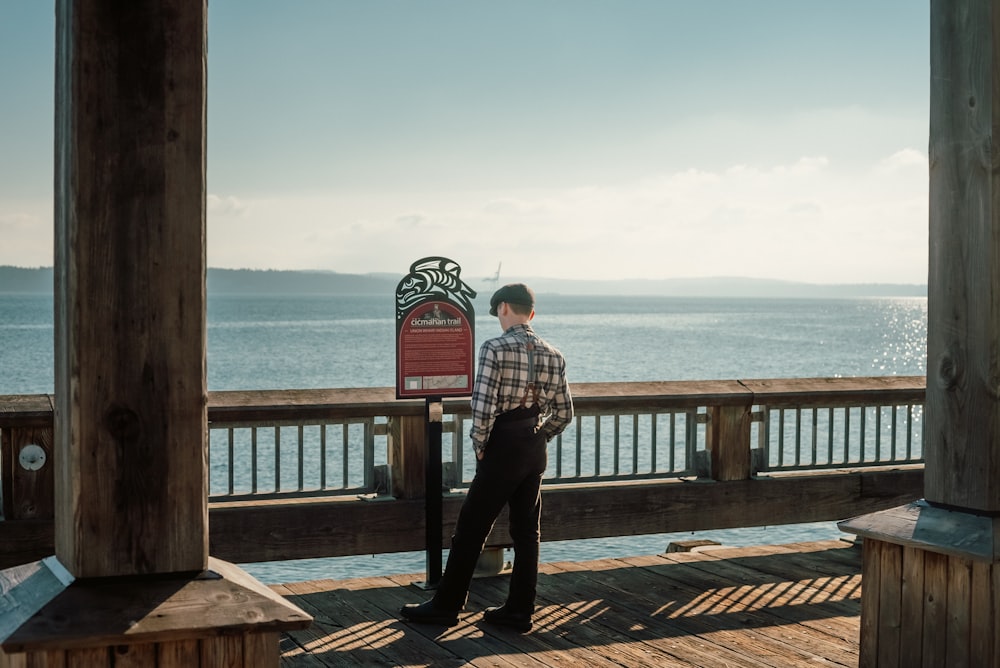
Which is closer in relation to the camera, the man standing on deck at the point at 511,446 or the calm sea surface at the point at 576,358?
the man standing on deck at the point at 511,446

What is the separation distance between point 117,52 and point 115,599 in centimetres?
138

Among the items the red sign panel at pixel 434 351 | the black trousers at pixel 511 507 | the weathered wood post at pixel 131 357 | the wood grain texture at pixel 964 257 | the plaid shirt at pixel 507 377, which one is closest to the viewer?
the weathered wood post at pixel 131 357

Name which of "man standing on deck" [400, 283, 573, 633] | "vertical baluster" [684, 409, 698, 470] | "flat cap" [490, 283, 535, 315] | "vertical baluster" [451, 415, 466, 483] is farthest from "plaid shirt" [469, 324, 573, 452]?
"vertical baluster" [684, 409, 698, 470]

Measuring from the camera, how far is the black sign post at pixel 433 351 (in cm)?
633

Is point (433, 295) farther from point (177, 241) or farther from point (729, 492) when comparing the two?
point (177, 241)

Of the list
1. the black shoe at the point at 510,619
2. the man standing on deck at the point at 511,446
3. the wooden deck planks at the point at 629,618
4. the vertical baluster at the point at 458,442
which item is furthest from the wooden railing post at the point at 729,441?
the black shoe at the point at 510,619

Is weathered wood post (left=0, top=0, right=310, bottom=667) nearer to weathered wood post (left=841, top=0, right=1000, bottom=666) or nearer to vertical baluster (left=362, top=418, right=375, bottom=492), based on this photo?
weathered wood post (left=841, top=0, right=1000, bottom=666)

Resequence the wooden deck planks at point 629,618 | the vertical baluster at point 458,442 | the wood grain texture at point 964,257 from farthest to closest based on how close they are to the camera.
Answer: the vertical baluster at point 458,442 → the wooden deck planks at point 629,618 → the wood grain texture at point 964,257

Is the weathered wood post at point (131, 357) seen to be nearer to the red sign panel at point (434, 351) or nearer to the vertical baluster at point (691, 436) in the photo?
the red sign panel at point (434, 351)

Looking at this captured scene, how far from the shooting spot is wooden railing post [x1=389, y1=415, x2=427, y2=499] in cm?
656

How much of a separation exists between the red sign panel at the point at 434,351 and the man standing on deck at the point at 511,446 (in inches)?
33.5

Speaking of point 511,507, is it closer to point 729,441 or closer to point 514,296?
point 514,296

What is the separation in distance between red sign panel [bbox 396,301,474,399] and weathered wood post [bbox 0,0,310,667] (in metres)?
3.39

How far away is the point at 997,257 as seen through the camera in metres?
3.97
